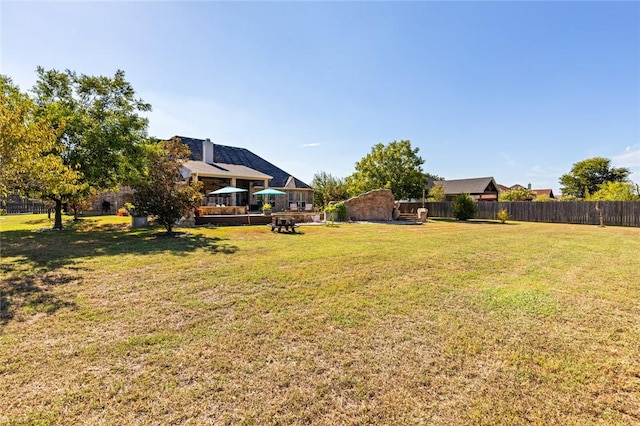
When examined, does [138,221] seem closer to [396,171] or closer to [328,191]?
[396,171]

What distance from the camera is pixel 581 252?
8844 millimetres

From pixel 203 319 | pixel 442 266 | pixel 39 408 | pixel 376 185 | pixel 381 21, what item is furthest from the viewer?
pixel 376 185

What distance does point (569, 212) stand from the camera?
22672 mm

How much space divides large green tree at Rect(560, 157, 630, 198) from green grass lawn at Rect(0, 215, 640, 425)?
56677 millimetres

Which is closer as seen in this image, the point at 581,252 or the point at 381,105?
the point at 581,252

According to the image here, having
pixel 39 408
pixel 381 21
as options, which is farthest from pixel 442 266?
pixel 381 21

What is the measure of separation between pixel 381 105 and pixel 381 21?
27.2 feet

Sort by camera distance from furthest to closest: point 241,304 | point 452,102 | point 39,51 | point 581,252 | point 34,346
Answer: point 452,102 → point 39,51 → point 581,252 → point 241,304 → point 34,346

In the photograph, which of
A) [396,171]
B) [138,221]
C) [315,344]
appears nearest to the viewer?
[315,344]

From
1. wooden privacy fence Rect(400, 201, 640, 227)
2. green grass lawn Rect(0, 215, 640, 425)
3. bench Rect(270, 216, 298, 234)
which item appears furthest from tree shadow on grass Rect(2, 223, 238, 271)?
wooden privacy fence Rect(400, 201, 640, 227)

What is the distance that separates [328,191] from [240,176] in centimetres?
1458

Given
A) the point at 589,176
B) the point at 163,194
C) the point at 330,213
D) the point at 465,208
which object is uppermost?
the point at 589,176

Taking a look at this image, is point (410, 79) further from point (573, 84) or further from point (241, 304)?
point (241, 304)

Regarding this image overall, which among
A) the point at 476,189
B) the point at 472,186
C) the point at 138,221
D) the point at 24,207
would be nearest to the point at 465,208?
the point at 476,189
